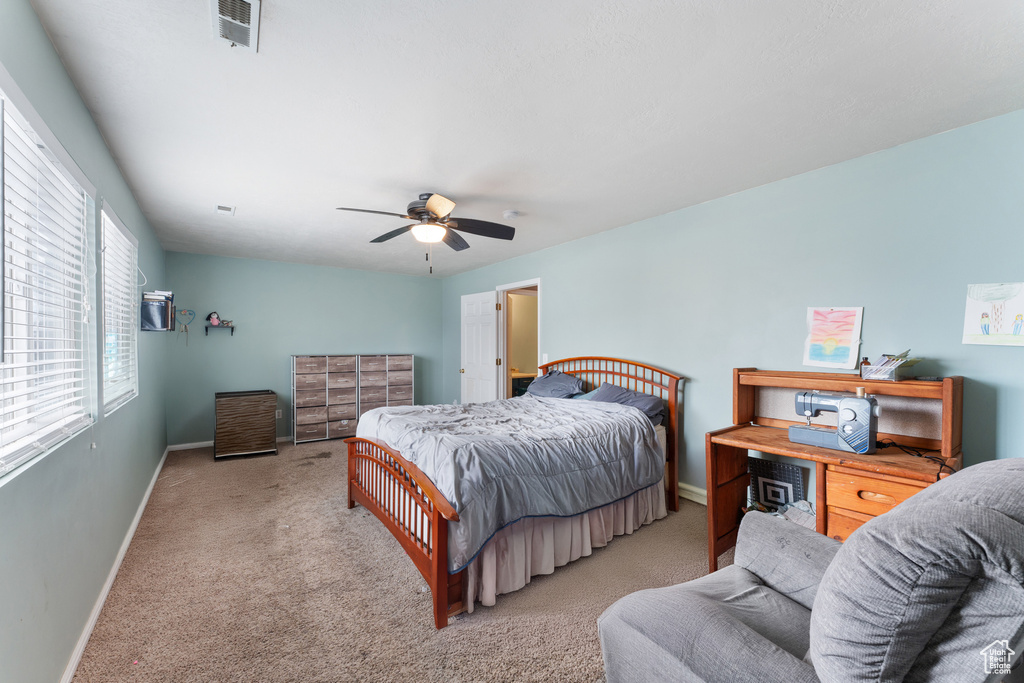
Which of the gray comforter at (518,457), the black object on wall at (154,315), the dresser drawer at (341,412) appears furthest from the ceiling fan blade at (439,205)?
the dresser drawer at (341,412)

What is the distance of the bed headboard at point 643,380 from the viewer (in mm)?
3463

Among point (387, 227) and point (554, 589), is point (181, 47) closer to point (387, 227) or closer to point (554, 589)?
point (387, 227)

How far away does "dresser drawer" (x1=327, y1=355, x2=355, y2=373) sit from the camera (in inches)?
228

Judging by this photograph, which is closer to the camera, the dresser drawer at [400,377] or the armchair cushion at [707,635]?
the armchair cushion at [707,635]

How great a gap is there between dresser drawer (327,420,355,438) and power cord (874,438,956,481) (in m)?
5.52

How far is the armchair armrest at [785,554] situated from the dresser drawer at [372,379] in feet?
17.2

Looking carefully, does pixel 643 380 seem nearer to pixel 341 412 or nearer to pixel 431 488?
pixel 431 488

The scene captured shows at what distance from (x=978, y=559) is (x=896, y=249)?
2.42 metres

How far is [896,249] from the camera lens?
8.15ft

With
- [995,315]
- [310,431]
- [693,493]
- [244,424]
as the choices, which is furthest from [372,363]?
[995,315]

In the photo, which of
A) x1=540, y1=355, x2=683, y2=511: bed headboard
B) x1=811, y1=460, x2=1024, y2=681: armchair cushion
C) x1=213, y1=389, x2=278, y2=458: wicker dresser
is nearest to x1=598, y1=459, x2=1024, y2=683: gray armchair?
x1=811, y1=460, x2=1024, y2=681: armchair cushion

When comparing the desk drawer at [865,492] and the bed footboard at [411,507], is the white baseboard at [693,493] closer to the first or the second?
the desk drawer at [865,492]

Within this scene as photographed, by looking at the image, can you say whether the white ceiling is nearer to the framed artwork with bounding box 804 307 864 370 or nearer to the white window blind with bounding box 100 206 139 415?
the white window blind with bounding box 100 206 139 415

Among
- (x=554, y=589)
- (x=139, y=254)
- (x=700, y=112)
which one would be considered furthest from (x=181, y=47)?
(x=554, y=589)
